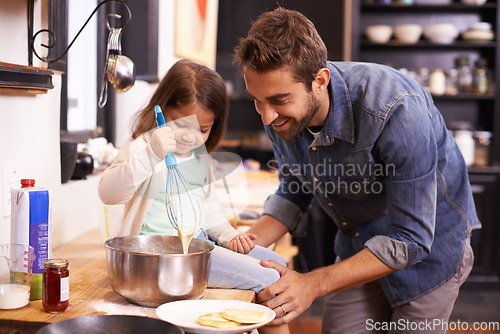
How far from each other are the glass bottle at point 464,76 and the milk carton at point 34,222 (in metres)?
3.84

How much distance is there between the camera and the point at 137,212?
60.2 inches

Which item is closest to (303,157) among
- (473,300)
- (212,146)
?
(212,146)

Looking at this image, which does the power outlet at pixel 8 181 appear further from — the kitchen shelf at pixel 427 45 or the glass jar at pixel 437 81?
the glass jar at pixel 437 81

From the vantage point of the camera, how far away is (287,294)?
1332 millimetres

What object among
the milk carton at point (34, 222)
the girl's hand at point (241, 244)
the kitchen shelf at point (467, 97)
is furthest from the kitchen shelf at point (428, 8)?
the milk carton at point (34, 222)

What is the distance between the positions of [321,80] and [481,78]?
10.7 feet

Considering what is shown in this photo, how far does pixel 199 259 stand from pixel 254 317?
17 centimetres

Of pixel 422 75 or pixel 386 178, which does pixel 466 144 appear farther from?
pixel 386 178

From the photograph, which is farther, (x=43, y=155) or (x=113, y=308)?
(x=43, y=155)

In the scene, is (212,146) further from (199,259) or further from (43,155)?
(199,259)

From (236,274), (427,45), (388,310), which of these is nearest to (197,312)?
(236,274)

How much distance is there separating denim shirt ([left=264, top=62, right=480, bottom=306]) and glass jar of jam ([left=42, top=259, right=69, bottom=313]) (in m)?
0.77

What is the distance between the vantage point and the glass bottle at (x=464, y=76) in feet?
14.4

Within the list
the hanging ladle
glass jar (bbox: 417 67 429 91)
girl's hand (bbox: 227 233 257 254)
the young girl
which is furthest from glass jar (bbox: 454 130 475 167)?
the hanging ladle
